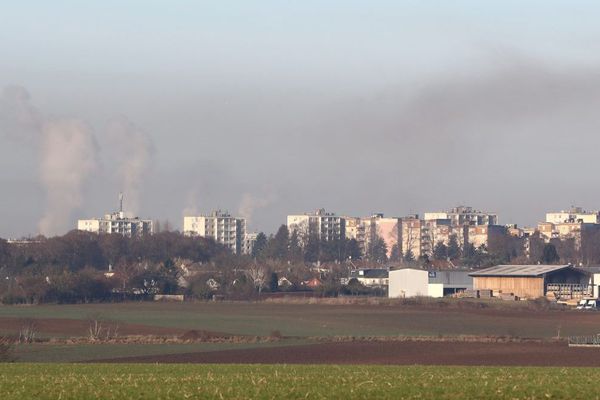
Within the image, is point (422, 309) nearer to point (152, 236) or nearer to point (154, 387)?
point (154, 387)

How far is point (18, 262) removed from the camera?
15088cm

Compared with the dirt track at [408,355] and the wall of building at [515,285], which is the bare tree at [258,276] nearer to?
the wall of building at [515,285]

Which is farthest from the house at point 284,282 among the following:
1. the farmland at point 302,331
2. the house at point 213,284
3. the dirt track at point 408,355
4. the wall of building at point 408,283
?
the dirt track at point 408,355

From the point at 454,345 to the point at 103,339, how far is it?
19.4m

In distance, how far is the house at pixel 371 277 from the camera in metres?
152

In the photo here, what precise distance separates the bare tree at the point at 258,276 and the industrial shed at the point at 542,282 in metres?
27.9

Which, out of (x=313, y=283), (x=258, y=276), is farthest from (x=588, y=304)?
(x=313, y=283)

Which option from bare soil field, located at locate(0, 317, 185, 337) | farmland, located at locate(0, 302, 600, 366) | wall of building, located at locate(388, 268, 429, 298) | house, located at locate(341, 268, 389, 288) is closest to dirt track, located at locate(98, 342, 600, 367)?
farmland, located at locate(0, 302, 600, 366)

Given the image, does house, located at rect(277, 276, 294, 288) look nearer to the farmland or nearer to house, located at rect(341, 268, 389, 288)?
house, located at rect(341, 268, 389, 288)

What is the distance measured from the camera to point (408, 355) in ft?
177

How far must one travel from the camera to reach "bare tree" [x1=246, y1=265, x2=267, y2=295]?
13800 cm

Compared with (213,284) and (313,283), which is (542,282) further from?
(213,284)

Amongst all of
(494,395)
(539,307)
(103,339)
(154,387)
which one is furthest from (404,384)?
(539,307)

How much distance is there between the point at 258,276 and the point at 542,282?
36.9m
